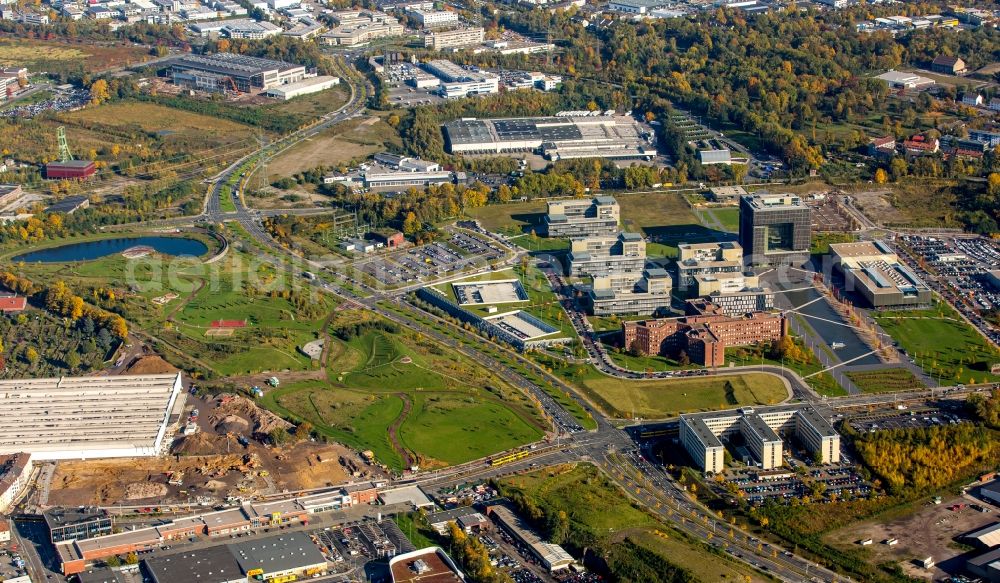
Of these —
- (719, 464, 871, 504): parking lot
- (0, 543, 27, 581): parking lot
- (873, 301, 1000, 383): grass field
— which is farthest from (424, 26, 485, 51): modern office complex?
(0, 543, 27, 581): parking lot

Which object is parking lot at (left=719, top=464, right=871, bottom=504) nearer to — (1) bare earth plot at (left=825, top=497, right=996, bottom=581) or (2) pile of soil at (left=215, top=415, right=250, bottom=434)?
(1) bare earth plot at (left=825, top=497, right=996, bottom=581)

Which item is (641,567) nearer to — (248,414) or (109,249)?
(248,414)

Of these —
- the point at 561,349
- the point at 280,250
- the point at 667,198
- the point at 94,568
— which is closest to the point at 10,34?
the point at 280,250

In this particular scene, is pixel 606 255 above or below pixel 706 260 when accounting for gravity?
below

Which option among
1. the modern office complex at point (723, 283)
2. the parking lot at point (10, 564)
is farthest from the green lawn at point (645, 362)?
Result: the parking lot at point (10, 564)

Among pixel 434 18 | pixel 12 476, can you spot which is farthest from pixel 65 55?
pixel 12 476
